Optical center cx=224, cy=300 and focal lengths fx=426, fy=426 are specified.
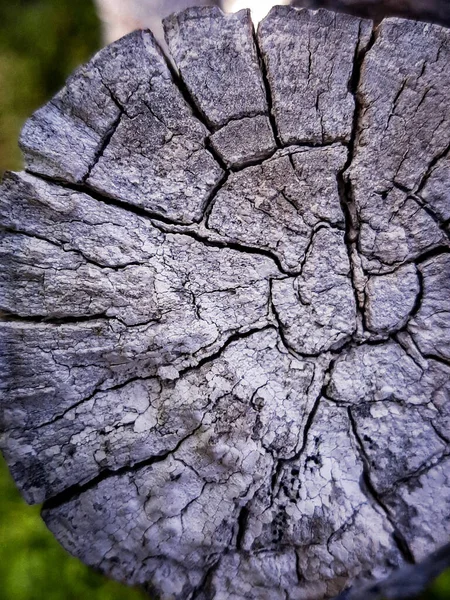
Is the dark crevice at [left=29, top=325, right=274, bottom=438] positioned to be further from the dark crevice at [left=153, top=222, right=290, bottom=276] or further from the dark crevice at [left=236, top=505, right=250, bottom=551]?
the dark crevice at [left=236, top=505, right=250, bottom=551]

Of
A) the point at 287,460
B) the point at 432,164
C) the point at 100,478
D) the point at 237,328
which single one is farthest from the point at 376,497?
the point at 432,164

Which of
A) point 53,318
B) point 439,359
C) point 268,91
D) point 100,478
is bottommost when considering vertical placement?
point 100,478

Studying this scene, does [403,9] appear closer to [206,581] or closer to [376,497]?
[376,497]

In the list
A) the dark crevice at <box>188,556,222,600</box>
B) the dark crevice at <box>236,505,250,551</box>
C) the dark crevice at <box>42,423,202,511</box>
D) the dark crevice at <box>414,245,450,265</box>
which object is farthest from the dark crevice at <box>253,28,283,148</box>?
the dark crevice at <box>188,556,222,600</box>

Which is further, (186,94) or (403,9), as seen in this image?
(403,9)

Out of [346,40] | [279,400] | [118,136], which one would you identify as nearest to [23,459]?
[279,400]

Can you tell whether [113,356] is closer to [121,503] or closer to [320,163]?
[121,503]

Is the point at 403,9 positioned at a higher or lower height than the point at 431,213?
higher

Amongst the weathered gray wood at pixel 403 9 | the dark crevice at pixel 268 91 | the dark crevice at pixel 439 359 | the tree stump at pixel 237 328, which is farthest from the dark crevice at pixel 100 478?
the weathered gray wood at pixel 403 9

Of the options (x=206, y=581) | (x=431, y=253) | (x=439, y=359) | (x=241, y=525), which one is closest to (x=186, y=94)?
(x=431, y=253)
